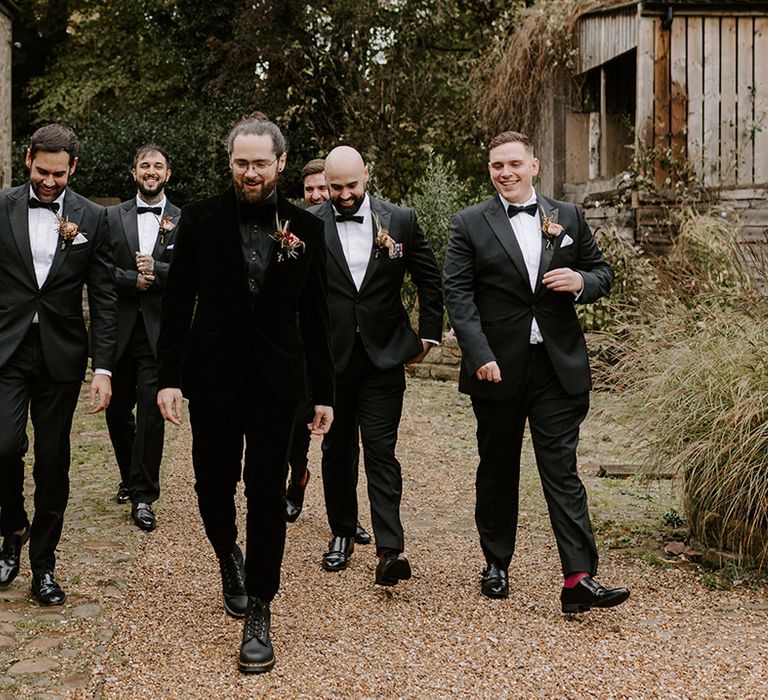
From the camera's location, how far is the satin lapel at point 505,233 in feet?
18.0

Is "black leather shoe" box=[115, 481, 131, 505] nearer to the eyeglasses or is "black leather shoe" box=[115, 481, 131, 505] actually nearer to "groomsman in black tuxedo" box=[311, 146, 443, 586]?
"groomsman in black tuxedo" box=[311, 146, 443, 586]

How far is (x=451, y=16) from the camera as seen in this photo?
72.3 feet

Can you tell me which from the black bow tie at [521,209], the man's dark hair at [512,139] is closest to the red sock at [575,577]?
the black bow tie at [521,209]

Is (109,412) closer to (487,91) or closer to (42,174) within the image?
(42,174)

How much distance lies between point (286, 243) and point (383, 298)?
1468 millimetres

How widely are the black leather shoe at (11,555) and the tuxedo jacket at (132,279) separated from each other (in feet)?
5.77

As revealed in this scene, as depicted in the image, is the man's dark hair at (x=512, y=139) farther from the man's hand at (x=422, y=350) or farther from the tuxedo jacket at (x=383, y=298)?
the man's hand at (x=422, y=350)

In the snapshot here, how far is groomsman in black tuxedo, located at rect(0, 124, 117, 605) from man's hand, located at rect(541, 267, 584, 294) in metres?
2.19

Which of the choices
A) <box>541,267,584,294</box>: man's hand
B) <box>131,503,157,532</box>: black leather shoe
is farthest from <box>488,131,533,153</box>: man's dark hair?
<box>131,503,157,532</box>: black leather shoe

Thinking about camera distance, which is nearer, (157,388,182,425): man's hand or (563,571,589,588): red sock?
(157,388,182,425): man's hand

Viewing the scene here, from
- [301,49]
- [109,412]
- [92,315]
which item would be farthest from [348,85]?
[92,315]

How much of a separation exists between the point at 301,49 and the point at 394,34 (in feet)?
6.41

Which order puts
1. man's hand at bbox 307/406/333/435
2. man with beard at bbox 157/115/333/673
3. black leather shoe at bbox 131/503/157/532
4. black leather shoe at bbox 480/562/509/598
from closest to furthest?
man with beard at bbox 157/115/333/673 < man's hand at bbox 307/406/333/435 < black leather shoe at bbox 480/562/509/598 < black leather shoe at bbox 131/503/157/532

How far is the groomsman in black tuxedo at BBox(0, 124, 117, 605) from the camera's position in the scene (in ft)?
17.2
